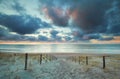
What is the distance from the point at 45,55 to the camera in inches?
112

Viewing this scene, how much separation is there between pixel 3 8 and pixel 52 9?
90cm

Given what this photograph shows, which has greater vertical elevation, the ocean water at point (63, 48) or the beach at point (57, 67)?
the ocean water at point (63, 48)

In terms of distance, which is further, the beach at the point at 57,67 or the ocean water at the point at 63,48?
the ocean water at the point at 63,48

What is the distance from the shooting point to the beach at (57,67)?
258cm

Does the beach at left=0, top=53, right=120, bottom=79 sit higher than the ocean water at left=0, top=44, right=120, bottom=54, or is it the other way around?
the ocean water at left=0, top=44, right=120, bottom=54

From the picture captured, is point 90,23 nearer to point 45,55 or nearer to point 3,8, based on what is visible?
point 45,55

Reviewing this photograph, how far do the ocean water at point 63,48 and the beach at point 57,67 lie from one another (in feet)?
0.31

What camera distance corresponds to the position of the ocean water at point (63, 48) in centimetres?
285

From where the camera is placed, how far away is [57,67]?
274 centimetres

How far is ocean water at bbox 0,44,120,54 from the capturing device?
285 centimetres

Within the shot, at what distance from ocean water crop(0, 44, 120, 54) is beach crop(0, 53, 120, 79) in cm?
9

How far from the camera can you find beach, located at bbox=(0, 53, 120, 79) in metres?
2.58

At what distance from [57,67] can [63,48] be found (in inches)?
14.0

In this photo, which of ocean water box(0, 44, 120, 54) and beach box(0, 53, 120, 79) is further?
ocean water box(0, 44, 120, 54)
